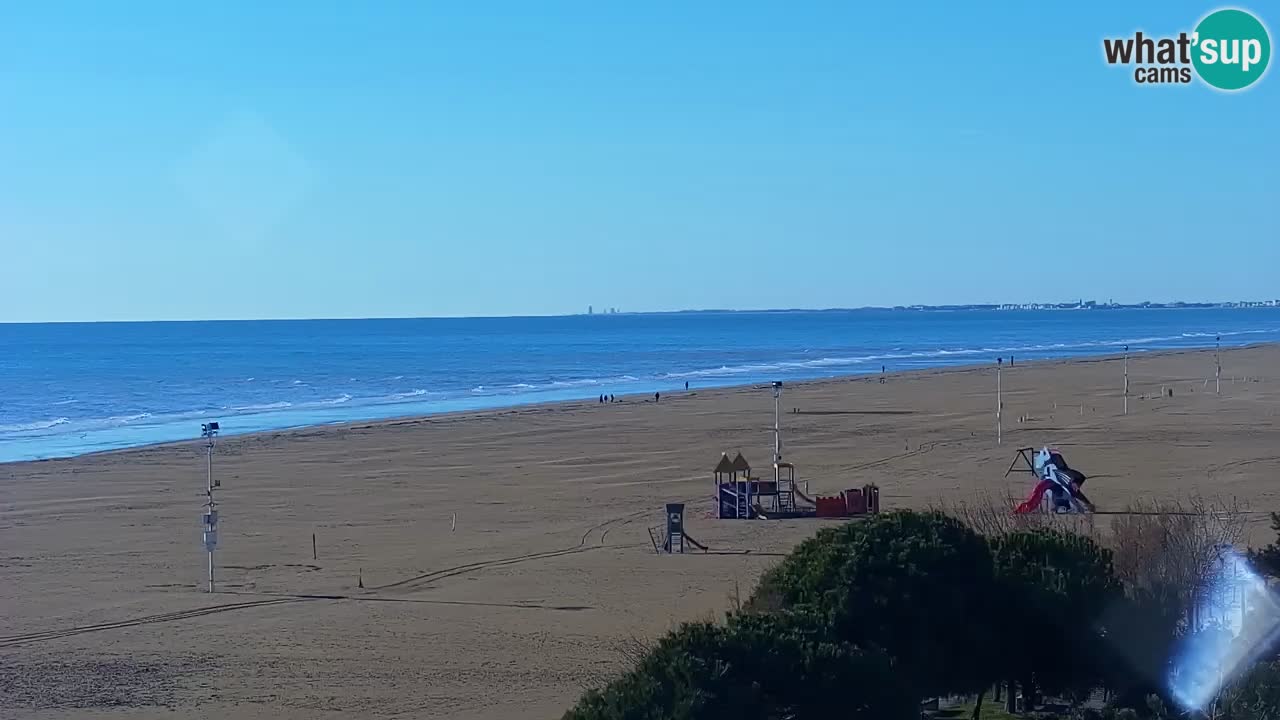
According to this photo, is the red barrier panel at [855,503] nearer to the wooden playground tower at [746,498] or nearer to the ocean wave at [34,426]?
the wooden playground tower at [746,498]

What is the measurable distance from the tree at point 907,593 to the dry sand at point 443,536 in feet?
15.2

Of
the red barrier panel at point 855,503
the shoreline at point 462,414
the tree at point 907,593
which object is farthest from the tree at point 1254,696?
the shoreline at point 462,414

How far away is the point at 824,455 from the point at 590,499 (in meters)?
11.7

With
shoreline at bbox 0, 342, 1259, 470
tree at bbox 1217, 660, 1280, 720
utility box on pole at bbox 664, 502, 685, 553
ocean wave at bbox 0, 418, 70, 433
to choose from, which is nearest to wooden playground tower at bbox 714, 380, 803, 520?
utility box on pole at bbox 664, 502, 685, 553

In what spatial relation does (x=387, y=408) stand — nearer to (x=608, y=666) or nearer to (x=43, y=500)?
(x=43, y=500)

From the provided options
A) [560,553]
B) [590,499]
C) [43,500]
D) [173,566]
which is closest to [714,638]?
[560,553]

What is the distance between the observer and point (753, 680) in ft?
32.1

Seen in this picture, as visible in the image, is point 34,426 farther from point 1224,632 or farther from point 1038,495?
point 1224,632

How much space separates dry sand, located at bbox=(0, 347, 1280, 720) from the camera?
58.6 feet

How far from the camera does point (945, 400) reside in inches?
2552

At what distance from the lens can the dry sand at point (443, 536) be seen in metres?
17.9

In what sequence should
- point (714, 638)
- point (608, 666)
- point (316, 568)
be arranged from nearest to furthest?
point (714, 638), point (608, 666), point (316, 568)

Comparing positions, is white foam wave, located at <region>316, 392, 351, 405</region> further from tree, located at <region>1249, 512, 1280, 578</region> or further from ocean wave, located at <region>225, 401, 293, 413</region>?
tree, located at <region>1249, 512, 1280, 578</region>

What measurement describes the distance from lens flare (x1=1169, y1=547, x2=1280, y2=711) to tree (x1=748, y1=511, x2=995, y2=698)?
1.85 m
